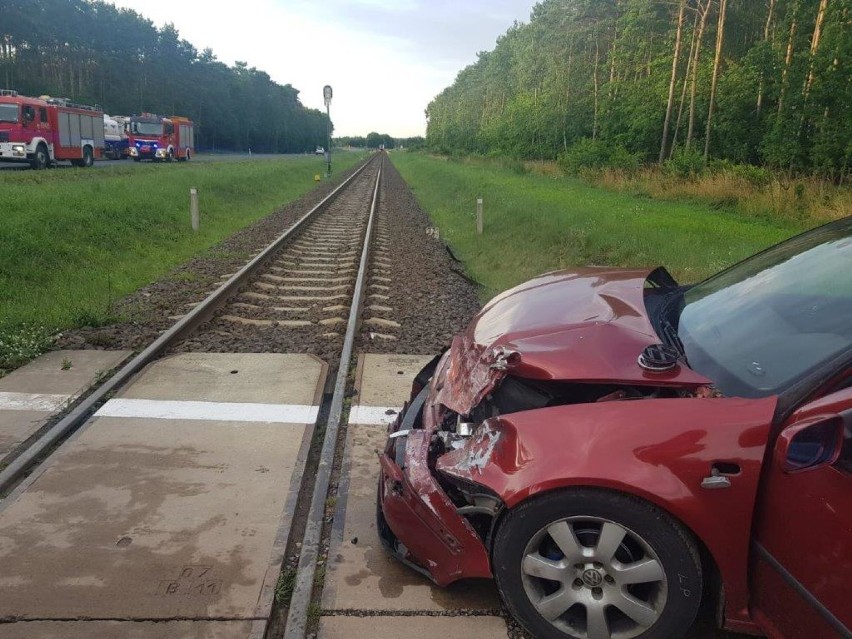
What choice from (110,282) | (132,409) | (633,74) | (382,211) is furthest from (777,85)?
(132,409)

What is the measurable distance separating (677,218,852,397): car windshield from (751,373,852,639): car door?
0.27 meters

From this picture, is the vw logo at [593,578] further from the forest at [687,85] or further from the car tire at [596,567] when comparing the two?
the forest at [687,85]

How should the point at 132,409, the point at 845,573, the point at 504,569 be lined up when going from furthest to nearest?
1. the point at 132,409
2. the point at 504,569
3. the point at 845,573

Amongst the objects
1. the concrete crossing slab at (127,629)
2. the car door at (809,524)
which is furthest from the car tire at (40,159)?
the car door at (809,524)

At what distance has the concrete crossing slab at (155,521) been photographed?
2.92 metres

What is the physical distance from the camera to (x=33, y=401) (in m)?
5.11

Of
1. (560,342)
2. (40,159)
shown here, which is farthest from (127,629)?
(40,159)

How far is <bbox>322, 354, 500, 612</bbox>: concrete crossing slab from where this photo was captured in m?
2.96

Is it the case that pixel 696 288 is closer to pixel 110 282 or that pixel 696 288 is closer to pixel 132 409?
pixel 132 409

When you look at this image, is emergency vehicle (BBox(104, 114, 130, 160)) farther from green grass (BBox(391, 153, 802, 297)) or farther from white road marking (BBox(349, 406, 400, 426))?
white road marking (BBox(349, 406, 400, 426))

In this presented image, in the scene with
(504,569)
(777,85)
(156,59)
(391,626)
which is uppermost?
(156,59)

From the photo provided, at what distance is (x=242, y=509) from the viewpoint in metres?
3.67

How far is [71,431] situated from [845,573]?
4.36 meters

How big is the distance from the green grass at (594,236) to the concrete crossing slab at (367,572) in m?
5.92
